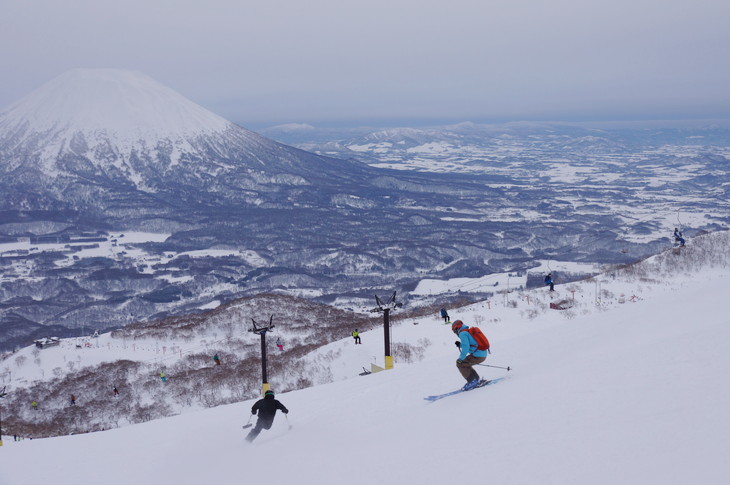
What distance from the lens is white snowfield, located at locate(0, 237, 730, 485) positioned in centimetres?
696

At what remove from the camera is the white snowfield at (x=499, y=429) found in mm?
6957

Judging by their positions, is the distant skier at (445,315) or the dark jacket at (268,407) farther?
the distant skier at (445,315)

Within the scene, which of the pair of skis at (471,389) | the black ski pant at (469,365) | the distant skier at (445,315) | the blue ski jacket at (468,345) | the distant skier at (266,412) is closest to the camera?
the blue ski jacket at (468,345)

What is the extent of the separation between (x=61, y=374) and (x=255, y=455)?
147ft

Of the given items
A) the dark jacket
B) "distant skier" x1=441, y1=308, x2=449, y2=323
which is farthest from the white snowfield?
"distant skier" x1=441, y1=308, x2=449, y2=323

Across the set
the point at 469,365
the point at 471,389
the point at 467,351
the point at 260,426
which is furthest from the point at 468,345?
the point at 260,426

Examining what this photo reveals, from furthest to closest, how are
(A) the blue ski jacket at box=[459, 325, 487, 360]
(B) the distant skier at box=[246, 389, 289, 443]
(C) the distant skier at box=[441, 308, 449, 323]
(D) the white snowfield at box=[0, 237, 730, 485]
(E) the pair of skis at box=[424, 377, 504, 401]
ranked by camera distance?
1. (C) the distant skier at box=[441, 308, 449, 323]
2. (B) the distant skier at box=[246, 389, 289, 443]
3. (E) the pair of skis at box=[424, 377, 504, 401]
4. (A) the blue ski jacket at box=[459, 325, 487, 360]
5. (D) the white snowfield at box=[0, 237, 730, 485]

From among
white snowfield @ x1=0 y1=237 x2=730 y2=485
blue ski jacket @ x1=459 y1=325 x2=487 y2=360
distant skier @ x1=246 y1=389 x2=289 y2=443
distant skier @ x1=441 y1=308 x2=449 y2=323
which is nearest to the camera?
white snowfield @ x1=0 y1=237 x2=730 y2=485

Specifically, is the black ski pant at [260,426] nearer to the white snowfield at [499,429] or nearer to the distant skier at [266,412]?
the distant skier at [266,412]

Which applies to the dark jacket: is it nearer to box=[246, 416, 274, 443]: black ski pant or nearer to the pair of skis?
box=[246, 416, 274, 443]: black ski pant

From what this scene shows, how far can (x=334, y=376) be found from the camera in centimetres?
3194

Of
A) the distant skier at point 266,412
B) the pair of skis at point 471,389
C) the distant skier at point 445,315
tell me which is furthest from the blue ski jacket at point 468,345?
the distant skier at point 445,315

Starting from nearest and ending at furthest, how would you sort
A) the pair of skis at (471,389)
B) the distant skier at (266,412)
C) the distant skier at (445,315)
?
the pair of skis at (471,389), the distant skier at (266,412), the distant skier at (445,315)

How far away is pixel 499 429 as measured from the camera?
340 inches
